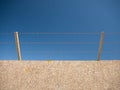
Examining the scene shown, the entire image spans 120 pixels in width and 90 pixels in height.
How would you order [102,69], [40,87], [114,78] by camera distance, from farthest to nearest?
[102,69] < [114,78] < [40,87]

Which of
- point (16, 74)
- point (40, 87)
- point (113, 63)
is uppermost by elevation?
point (113, 63)

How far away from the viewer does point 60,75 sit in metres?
5.11

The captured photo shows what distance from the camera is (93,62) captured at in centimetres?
568

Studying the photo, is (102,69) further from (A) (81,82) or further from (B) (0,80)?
(B) (0,80)

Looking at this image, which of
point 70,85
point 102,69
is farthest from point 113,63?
point 70,85

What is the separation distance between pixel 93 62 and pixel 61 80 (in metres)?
1.41

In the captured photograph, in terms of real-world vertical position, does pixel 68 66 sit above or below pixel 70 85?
above

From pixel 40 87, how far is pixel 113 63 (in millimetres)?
2649

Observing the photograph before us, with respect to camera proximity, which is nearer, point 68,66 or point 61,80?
point 61,80

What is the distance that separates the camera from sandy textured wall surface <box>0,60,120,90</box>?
4758mm

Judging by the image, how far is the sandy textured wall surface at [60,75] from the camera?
4758 millimetres

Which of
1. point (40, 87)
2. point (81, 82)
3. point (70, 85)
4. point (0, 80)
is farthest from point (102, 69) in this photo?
point (0, 80)

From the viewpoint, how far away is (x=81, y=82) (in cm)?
488

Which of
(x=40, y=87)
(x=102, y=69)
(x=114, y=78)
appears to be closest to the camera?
(x=40, y=87)
